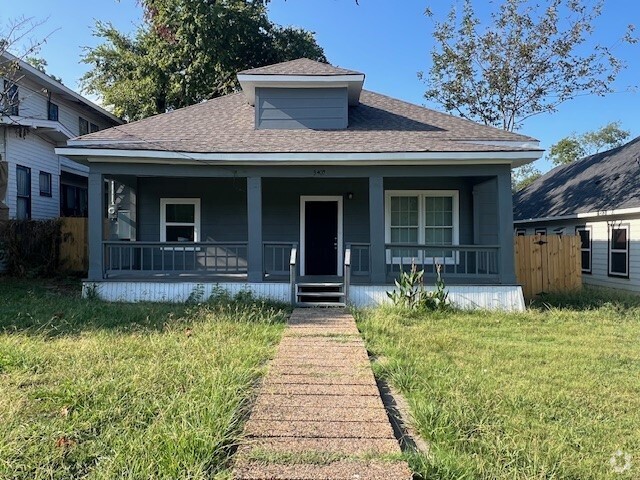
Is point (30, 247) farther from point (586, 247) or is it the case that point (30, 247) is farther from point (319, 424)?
point (586, 247)

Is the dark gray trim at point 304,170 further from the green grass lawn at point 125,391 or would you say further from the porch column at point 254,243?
the green grass lawn at point 125,391

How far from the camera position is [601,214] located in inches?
494

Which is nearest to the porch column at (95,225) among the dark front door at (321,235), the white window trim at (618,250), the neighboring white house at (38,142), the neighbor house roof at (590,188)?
the neighboring white house at (38,142)

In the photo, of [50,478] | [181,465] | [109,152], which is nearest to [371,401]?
[181,465]

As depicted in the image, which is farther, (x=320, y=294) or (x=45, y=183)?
(x=45, y=183)

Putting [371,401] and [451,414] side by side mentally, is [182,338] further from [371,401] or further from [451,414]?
[451,414]

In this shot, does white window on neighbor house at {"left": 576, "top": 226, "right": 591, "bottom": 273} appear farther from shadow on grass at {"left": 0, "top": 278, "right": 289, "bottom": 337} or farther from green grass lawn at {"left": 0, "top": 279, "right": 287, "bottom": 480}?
green grass lawn at {"left": 0, "top": 279, "right": 287, "bottom": 480}

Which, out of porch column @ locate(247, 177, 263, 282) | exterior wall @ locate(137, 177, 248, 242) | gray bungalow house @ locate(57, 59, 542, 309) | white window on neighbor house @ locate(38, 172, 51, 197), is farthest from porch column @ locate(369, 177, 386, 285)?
white window on neighbor house @ locate(38, 172, 51, 197)

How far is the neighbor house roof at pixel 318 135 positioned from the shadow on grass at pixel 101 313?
125 inches

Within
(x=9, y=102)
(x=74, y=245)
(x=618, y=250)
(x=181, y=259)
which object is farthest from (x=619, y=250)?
(x=9, y=102)

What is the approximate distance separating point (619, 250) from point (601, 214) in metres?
1.14

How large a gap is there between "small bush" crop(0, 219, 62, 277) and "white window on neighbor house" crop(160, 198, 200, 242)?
3.38m

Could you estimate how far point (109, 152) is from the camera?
8.68m

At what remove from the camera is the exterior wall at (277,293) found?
8.83 meters
